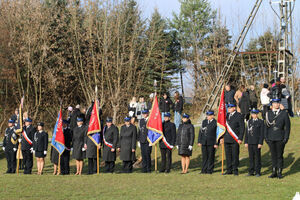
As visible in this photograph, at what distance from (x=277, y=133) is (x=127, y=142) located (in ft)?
18.4

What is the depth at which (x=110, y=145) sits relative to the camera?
15906 mm

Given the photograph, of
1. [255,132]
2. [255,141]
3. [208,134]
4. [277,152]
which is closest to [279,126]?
[277,152]

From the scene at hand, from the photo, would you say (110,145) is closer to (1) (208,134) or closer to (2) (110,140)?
(2) (110,140)

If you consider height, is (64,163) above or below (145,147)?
below

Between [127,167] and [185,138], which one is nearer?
[185,138]

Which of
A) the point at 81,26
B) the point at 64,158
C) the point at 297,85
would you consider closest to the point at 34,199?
the point at 64,158

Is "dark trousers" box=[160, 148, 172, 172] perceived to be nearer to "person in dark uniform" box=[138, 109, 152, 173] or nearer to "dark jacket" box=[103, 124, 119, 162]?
"person in dark uniform" box=[138, 109, 152, 173]

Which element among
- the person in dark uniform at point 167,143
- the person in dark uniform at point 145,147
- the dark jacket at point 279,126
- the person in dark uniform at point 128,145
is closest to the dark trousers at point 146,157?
the person in dark uniform at point 145,147

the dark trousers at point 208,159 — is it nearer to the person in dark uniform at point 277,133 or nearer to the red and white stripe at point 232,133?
the red and white stripe at point 232,133

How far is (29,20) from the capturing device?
34500 millimetres

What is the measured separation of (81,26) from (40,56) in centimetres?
499

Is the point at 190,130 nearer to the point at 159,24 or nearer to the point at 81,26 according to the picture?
the point at 81,26

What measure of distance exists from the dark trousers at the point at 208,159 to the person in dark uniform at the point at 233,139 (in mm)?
575

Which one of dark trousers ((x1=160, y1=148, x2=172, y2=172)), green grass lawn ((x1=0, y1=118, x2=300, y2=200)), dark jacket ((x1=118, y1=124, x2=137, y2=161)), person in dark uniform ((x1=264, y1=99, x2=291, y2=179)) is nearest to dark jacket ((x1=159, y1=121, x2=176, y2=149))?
dark trousers ((x1=160, y1=148, x2=172, y2=172))
